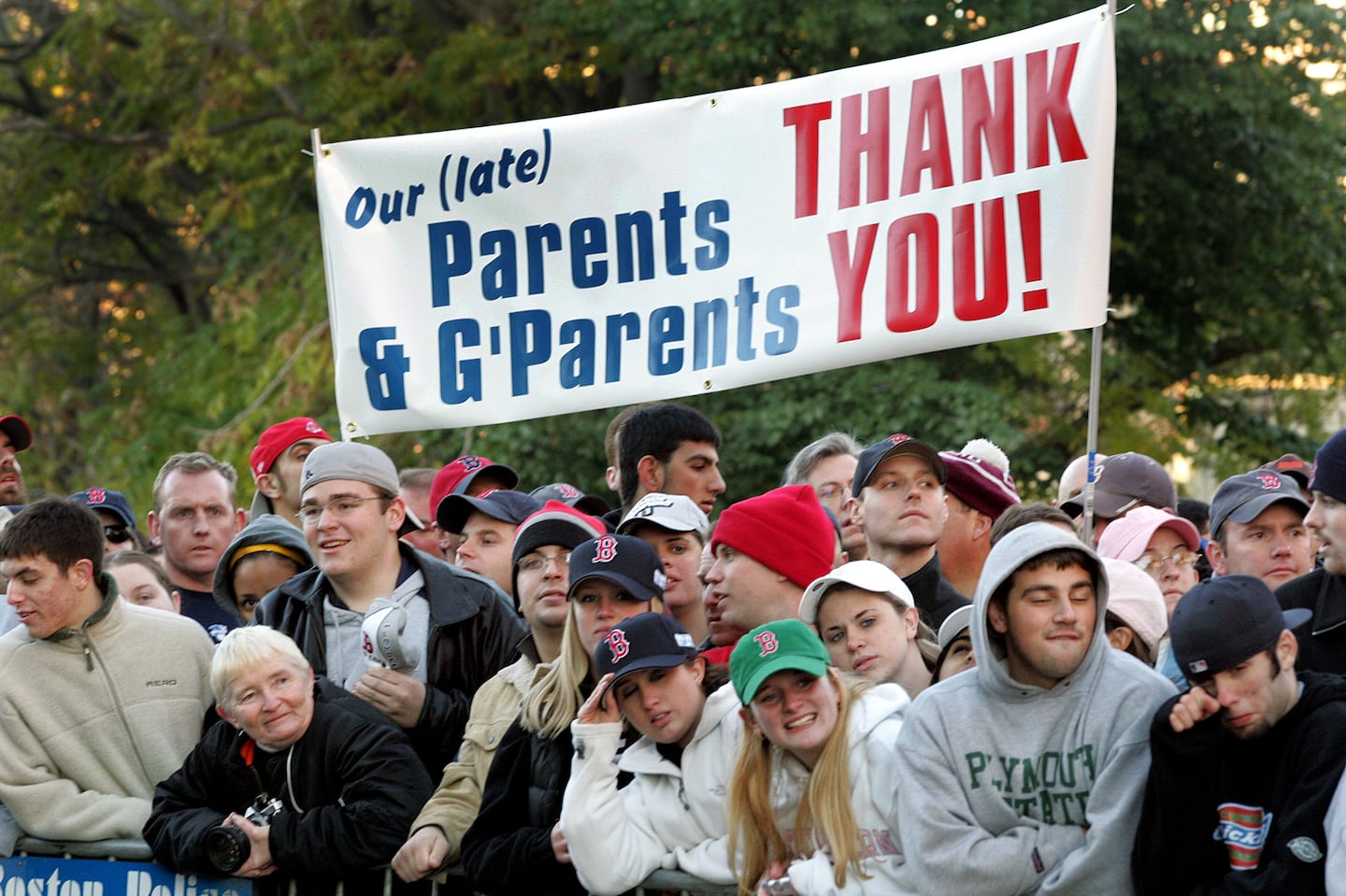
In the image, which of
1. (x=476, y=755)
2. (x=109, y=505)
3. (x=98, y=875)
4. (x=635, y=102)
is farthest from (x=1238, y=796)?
(x=635, y=102)

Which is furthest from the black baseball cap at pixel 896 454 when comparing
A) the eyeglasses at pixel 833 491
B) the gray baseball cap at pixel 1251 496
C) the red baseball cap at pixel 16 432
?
the red baseball cap at pixel 16 432

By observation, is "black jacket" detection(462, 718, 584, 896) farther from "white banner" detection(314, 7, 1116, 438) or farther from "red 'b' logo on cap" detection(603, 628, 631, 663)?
"white banner" detection(314, 7, 1116, 438)

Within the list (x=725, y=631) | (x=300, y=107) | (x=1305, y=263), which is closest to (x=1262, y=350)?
(x=1305, y=263)

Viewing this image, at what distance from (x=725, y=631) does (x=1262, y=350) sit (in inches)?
456

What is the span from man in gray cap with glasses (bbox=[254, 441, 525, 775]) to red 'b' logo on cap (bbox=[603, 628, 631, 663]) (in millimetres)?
946

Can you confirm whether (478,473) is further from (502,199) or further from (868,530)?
(868,530)

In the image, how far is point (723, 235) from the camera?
5785mm

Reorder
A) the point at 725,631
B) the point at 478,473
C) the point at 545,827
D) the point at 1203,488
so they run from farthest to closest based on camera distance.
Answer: the point at 1203,488
the point at 478,473
the point at 725,631
the point at 545,827

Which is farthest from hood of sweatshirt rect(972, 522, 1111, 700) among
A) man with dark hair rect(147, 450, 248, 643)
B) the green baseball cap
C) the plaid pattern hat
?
man with dark hair rect(147, 450, 248, 643)

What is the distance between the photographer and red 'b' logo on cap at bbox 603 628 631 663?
4523mm

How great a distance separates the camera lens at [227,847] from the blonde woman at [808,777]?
148cm

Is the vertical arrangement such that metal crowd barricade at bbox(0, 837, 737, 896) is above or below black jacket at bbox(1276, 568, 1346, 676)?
below

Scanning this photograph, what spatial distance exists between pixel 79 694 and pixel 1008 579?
2933 millimetres

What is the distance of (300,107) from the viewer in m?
15.9
